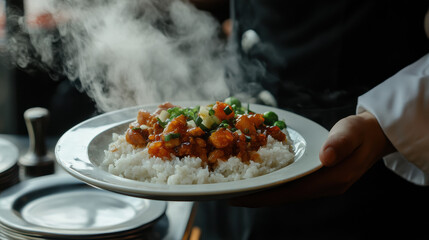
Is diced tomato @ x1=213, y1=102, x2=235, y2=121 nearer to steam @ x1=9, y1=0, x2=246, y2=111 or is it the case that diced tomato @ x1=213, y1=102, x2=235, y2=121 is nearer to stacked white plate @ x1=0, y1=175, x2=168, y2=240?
stacked white plate @ x1=0, y1=175, x2=168, y2=240

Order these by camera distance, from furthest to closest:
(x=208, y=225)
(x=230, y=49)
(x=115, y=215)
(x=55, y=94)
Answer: (x=55, y=94) < (x=208, y=225) < (x=230, y=49) < (x=115, y=215)

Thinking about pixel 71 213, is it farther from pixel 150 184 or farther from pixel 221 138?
pixel 221 138

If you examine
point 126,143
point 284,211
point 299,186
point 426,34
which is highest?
point 426,34

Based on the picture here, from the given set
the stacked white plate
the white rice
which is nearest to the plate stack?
the stacked white plate

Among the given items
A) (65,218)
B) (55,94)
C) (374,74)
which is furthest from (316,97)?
(55,94)

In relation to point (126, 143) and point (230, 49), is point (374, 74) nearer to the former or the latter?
point (230, 49)

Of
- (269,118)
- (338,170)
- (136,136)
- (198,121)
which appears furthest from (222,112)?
(338,170)

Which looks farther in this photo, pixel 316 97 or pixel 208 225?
pixel 208 225
